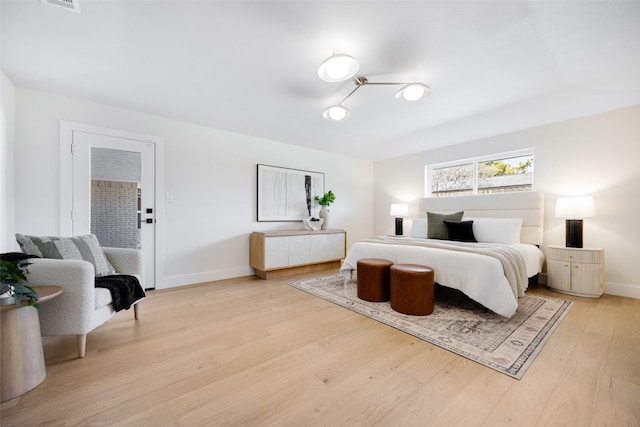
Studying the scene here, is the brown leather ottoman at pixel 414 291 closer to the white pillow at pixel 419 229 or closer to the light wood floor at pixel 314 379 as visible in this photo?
the light wood floor at pixel 314 379

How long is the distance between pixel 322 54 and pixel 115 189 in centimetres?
286

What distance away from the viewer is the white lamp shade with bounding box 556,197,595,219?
2.90 metres

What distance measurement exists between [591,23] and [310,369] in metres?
3.01

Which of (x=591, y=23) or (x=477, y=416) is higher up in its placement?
(x=591, y=23)

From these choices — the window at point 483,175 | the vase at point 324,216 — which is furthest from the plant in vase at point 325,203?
the window at point 483,175

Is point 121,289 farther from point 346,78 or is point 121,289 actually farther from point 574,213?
point 574,213

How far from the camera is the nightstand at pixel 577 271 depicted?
9.21 ft

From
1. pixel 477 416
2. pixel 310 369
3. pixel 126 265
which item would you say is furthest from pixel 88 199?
pixel 477 416

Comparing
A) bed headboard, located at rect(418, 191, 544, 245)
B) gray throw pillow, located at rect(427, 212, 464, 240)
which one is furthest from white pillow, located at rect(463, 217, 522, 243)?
gray throw pillow, located at rect(427, 212, 464, 240)

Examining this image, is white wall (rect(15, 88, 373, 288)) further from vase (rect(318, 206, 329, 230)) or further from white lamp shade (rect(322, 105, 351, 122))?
white lamp shade (rect(322, 105, 351, 122))

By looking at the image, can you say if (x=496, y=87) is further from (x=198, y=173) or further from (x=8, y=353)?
(x=8, y=353)

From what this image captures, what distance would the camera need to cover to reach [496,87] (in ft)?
8.26

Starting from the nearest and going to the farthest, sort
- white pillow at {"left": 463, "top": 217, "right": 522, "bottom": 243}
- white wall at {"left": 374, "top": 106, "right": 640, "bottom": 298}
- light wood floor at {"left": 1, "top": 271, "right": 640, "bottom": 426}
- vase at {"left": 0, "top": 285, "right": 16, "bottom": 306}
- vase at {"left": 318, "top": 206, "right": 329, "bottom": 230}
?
light wood floor at {"left": 1, "top": 271, "right": 640, "bottom": 426}, vase at {"left": 0, "top": 285, "right": 16, "bottom": 306}, white wall at {"left": 374, "top": 106, "right": 640, "bottom": 298}, white pillow at {"left": 463, "top": 217, "right": 522, "bottom": 243}, vase at {"left": 318, "top": 206, "right": 329, "bottom": 230}

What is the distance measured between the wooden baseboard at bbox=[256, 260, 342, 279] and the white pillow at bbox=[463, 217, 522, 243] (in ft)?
7.94
